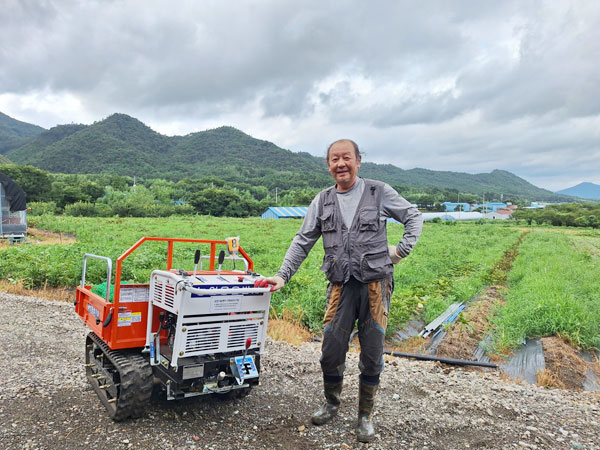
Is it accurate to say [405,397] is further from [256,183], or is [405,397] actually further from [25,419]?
[256,183]

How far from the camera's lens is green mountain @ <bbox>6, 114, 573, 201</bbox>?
10750cm

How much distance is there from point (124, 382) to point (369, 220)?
231 centimetres

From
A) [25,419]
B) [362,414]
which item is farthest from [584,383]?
[25,419]

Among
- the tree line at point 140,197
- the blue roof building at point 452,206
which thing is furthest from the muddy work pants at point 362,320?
the blue roof building at point 452,206

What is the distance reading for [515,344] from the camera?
614cm

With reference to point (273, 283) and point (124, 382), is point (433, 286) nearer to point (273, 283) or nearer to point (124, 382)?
point (273, 283)

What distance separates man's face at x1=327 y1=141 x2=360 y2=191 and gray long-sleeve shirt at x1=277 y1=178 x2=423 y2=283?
141 millimetres

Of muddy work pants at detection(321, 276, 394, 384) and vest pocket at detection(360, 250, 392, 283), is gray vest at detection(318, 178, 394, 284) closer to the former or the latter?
vest pocket at detection(360, 250, 392, 283)

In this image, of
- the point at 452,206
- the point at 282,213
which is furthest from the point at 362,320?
the point at 452,206

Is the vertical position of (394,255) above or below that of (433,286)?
above

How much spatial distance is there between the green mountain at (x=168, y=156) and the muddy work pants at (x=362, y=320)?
9607 centimetres

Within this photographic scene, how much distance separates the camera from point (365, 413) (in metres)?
3.20

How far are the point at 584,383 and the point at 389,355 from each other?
229cm

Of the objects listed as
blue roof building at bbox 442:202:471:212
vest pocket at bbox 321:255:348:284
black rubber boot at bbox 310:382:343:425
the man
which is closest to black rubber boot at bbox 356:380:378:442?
the man
